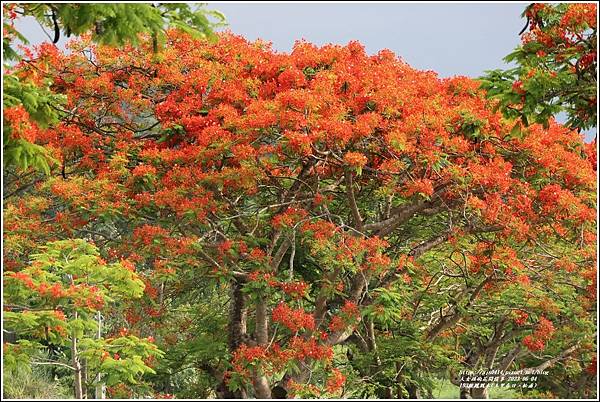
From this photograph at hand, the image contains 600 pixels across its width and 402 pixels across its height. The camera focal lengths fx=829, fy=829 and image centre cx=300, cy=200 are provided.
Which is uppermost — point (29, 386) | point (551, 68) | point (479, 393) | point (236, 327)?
point (551, 68)

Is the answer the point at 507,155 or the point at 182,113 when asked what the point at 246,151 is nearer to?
the point at 182,113

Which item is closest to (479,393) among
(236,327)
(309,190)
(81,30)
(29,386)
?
(236,327)

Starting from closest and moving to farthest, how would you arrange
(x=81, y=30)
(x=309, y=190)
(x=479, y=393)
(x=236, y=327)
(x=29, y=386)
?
1. (x=81, y=30)
2. (x=309, y=190)
3. (x=236, y=327)
4. (x=29, y=386)
5. (x=479, y=393)

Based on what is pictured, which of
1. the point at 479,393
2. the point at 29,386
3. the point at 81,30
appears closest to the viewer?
the point at 81,30

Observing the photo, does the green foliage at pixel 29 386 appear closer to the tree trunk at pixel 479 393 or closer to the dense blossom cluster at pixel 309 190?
the dense blossom cluster at pixel 309 190

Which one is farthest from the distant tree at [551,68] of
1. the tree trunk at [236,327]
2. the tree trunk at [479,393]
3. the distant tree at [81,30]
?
the tree trunk at [479,393]

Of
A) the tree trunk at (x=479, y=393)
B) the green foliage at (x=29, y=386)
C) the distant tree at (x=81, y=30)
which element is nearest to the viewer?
the distant tree at (x=81, y=30)

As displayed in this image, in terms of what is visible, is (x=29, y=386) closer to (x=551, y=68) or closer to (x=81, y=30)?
(x=81, y=30)

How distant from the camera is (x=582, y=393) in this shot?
1481 cm

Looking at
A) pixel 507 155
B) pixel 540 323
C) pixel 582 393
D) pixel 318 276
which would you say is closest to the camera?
pixel 507 155

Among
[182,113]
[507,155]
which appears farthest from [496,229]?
[182,113]

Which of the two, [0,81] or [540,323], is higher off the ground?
[0,81]

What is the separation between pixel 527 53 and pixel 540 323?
521 centimetres

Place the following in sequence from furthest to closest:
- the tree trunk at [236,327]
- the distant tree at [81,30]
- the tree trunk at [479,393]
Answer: the tree trunk at [479,393] → the tree trunk at [236,327] → the distant tree at [81,30]
